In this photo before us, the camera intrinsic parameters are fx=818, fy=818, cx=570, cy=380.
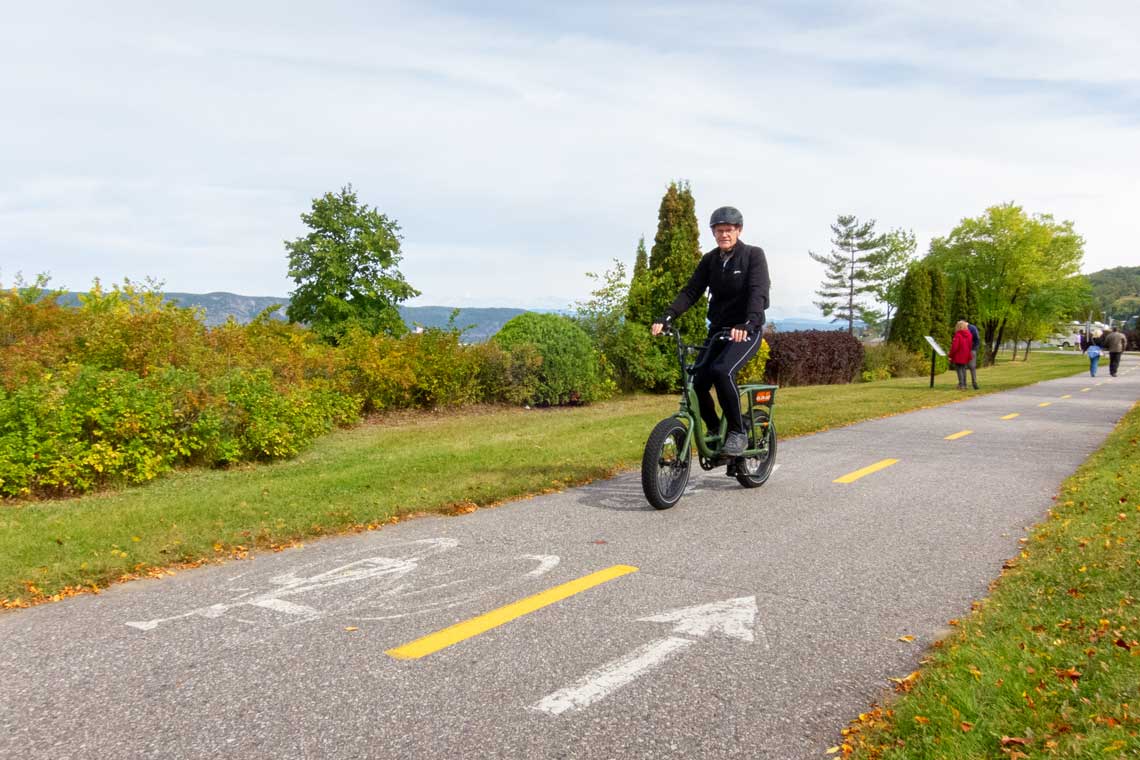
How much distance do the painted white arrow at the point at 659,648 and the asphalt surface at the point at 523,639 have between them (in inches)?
0.5

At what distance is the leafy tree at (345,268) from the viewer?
32.7m

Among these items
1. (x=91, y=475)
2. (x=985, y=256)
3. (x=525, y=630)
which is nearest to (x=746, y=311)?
(x=525, y=630)

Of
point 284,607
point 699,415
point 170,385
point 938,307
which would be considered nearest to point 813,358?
point 938,307

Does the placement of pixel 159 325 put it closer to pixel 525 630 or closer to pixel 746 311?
pixel 746 311

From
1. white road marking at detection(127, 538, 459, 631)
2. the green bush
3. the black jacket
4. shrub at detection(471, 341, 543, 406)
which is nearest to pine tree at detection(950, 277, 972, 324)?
the green bush

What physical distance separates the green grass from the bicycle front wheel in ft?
4.37

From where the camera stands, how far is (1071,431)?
12062mm

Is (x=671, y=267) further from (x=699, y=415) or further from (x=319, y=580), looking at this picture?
(x=319, y=580)

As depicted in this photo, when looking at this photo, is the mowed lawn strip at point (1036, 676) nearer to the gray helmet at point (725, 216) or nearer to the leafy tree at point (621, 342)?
the gray helmet at point (725, 216)

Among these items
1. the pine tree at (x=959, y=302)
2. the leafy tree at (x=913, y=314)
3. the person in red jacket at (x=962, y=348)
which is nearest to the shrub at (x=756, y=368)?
the person in red jacket at (x=962, y=348)

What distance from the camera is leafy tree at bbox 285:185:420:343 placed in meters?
32.7

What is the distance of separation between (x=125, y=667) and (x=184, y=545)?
201 centimetres

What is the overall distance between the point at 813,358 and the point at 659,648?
25287mm

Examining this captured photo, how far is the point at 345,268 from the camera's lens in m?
32.9
